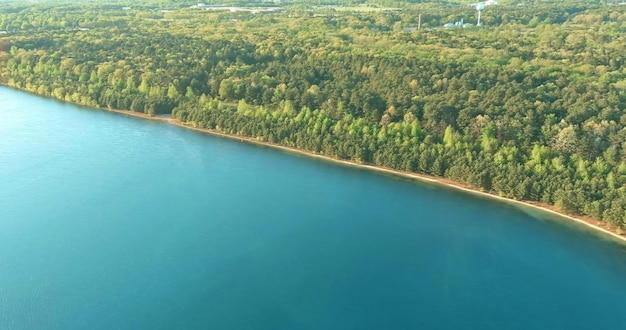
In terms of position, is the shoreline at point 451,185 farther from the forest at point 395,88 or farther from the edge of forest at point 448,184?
the forest at point 395,88

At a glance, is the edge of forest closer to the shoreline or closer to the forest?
the shoreline

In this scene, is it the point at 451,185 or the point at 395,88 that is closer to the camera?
the point at 451,185

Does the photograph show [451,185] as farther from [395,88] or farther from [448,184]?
[395,88]

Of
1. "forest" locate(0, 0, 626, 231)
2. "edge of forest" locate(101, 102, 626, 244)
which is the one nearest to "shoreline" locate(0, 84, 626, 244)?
"edge of forest" locate(101, 102, 626, 244)

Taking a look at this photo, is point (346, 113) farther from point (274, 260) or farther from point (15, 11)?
point (15, 11)

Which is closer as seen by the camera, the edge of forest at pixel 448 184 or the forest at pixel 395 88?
the edge of forest at pixel 448 184

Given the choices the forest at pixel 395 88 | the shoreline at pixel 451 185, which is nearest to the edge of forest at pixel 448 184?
the shoreline at pixel 451 185

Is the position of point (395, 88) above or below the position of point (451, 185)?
above

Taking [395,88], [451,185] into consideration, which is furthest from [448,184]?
[395,88]
